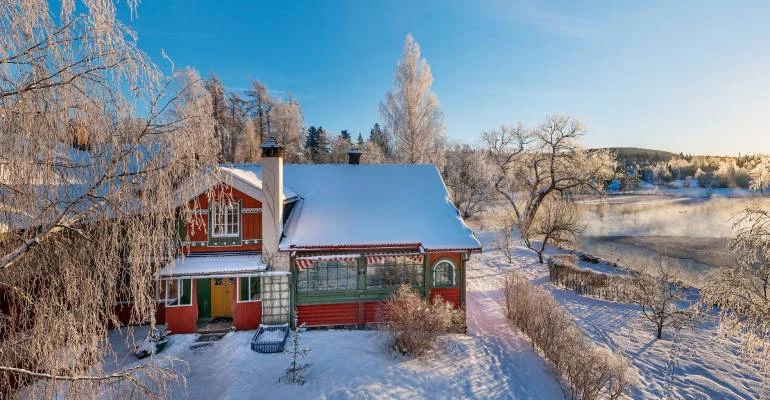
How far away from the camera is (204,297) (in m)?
12.0

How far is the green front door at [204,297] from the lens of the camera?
11836 mm

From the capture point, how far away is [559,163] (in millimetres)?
28859

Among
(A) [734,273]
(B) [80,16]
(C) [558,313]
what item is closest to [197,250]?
(B) [80,16]

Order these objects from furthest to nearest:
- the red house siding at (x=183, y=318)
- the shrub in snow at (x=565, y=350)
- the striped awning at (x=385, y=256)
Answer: the striped awning at (x=385, y=256) → the red house siding at (x=183, y=318) → the shrub in snow at (x=565, y=350)

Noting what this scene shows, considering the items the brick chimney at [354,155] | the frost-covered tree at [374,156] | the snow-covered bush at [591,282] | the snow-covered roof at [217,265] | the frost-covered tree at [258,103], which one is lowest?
the snow-covered bush at [591,282]

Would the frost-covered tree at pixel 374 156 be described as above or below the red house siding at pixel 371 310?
above

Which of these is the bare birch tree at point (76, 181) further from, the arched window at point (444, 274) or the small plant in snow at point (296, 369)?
the arched window at point (444, 274)

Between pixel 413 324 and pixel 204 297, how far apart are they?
23.4ft

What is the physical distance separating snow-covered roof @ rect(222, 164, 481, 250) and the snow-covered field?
3080mm

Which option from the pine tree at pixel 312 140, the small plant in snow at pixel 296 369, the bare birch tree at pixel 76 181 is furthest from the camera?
the pine tree at pixel 312 140

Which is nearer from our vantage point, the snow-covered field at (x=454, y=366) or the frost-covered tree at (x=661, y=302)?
the snow-covered field at (x=454, y=366)

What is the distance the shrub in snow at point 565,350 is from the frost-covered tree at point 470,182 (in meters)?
25.5

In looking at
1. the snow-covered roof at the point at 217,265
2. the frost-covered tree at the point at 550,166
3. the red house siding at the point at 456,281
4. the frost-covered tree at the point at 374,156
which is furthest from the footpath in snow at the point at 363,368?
the frost-covered tree at the point at 374,156

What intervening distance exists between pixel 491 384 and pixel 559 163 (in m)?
24.2
